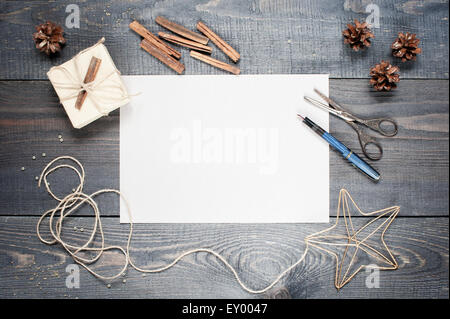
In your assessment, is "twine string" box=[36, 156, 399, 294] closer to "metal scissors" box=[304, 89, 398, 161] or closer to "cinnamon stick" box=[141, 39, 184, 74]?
"metal scissors" box=[304, 89, 398, 161]

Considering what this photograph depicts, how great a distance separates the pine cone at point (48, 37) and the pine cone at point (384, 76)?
0.72 metres

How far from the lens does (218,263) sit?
825 millimetres

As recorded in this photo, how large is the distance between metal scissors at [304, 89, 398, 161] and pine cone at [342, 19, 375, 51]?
0.13 m

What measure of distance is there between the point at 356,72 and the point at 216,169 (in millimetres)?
399

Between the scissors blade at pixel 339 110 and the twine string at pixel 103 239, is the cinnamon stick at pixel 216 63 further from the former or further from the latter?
the twine string at pixel 103 239

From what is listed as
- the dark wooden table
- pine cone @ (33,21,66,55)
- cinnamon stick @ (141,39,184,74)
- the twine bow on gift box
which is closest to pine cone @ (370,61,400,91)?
the dark wooden table

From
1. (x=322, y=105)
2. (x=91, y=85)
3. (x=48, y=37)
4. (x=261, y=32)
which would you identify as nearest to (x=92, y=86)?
(x=91, y=85)

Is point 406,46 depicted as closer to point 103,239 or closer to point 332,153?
point 332,153

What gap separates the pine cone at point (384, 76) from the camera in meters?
0.80

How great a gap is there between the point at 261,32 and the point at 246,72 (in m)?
0.10

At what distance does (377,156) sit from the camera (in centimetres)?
83

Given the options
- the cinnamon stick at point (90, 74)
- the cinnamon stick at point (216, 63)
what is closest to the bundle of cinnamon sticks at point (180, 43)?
the cinnamon stick at point (216, 63)
